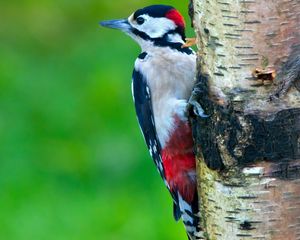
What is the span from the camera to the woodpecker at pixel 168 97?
4.82m

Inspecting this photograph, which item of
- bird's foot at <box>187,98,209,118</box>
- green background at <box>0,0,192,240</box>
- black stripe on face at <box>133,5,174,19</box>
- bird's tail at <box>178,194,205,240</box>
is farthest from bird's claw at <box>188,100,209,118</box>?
green background at <box>0,0,192,240</box>

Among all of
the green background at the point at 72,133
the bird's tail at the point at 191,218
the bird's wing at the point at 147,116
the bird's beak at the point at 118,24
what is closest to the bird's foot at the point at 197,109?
the bird's tail at the point at 191,218

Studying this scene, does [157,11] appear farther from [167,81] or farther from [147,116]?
[147,116]

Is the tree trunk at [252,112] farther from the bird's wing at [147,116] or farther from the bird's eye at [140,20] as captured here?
the bird's eye at [140,20]

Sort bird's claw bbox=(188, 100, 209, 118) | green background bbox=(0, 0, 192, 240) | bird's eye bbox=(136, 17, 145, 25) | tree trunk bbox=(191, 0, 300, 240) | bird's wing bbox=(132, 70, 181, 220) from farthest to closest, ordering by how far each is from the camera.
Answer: green background bbox=(0, 0, 192, 240), bird's eye bbox=(136, 17, 145, 25), bird's wing bbox=(132, 70, 181, 220), bird's claw bbox=(188, 100, 209, 118), tree trunk bbox=(191, 0, 300, 240)

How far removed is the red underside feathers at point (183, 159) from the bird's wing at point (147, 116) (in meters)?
0.11

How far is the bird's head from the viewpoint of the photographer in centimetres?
503

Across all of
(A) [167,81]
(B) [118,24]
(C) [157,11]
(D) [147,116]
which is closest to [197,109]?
(A) [167,81]

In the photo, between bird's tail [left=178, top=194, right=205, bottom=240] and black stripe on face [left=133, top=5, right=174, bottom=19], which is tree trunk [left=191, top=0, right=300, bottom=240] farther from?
black stripe on face [left=133, top=5, right=174, bottom=19]

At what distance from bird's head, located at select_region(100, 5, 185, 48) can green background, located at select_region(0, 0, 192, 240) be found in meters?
1.76

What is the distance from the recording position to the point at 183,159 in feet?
15.9

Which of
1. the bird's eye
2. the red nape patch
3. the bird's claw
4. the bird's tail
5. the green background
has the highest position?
the red nape patch

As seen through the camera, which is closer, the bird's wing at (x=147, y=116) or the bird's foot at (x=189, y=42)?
the bird's foot at (x=189, y=42)

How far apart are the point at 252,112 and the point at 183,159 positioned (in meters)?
0.83
